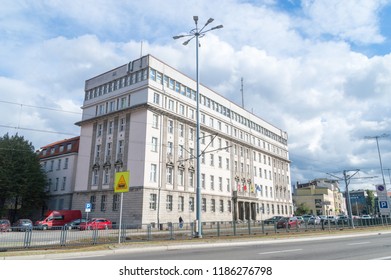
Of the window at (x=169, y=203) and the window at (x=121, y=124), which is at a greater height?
the window at (x=121, y=124)

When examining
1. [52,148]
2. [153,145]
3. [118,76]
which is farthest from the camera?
[52,148]

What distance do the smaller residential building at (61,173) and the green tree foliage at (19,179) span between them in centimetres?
215

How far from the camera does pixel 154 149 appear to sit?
43000 millimetres

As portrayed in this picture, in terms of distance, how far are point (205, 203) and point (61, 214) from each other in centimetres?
2089

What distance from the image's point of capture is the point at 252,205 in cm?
6188

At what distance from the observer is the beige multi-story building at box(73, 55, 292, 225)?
137ft

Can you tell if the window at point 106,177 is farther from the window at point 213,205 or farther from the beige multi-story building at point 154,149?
the window at point 213,205

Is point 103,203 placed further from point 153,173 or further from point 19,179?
point 19,179

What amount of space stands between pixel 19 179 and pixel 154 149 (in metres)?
21.5

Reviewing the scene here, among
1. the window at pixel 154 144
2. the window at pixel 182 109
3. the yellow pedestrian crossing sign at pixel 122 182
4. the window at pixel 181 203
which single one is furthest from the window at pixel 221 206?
the yellow pedestrian crossing sign at pixel 122 182

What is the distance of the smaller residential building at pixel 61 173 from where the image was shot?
51.0m

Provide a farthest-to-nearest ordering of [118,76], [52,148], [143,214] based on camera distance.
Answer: [52,148] < [118,76] < [143,214]
